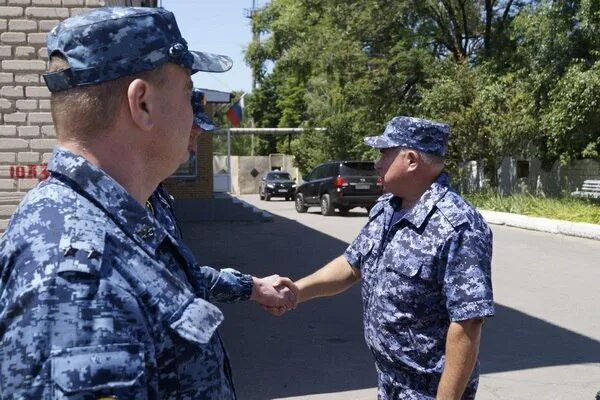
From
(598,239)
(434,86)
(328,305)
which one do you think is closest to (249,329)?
(328,305)

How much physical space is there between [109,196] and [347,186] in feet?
74.5

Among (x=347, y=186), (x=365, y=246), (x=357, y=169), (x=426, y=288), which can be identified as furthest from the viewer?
(x=357, y=169)

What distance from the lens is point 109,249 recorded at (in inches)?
51.1

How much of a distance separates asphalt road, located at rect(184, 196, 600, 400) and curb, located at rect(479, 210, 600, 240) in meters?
2.54

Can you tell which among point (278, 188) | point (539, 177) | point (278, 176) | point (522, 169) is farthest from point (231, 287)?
point (278, 176)

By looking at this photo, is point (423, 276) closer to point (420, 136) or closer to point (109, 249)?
point (420, 136)

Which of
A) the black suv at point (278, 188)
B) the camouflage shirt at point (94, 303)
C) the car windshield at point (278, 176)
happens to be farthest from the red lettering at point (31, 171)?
the car windshield at point (278, 176)

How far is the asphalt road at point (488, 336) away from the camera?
6.24 meters

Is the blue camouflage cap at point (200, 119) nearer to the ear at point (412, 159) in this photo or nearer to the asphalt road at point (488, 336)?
the ear at point (412, 159)

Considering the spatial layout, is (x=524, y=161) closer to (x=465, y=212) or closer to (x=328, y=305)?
(x=328, y=305)

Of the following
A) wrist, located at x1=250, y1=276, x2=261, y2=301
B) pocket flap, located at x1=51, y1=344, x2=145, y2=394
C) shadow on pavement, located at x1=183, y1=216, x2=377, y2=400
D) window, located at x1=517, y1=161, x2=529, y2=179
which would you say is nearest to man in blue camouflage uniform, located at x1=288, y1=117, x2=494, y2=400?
wrist, located at x1=250, y1=276, x2=261, y2=301

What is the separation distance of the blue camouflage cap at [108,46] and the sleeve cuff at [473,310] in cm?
162

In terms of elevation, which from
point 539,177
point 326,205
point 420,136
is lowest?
point 326,205

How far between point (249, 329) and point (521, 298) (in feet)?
13.2
